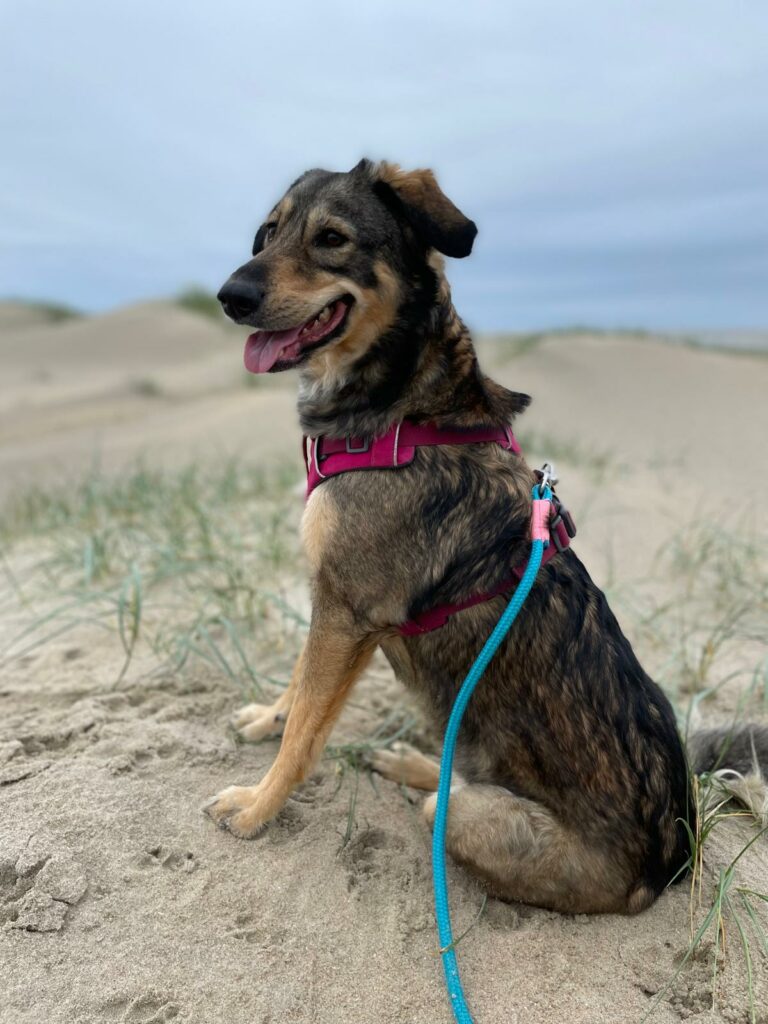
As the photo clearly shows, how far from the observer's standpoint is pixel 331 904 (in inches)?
100

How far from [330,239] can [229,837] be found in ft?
7.23

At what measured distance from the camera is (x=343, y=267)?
2.81m

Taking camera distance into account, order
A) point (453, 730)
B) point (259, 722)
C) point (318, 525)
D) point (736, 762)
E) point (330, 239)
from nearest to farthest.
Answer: point (453, 730) < point (318, 525) < point (330, 239) < point (736, 762) < point (259, 722)

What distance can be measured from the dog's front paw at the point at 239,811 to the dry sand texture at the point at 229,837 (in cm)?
5

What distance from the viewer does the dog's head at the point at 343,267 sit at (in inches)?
108

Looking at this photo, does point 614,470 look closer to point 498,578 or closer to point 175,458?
point 175,458

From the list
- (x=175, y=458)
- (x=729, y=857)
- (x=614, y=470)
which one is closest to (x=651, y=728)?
(x=729, y=857)

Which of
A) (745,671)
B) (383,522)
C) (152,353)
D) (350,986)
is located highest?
(152,353)

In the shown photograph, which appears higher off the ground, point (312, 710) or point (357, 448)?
point (357, 448)

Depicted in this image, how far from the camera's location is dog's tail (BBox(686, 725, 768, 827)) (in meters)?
2.86

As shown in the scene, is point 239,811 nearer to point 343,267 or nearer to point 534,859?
Result: point 534,859

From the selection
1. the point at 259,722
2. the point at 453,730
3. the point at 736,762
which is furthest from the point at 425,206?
the point at 736,762

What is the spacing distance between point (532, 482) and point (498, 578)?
429mm

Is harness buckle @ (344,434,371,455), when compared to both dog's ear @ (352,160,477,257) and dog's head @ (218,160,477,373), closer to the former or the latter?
dog's head @ (218,160,477,373)
